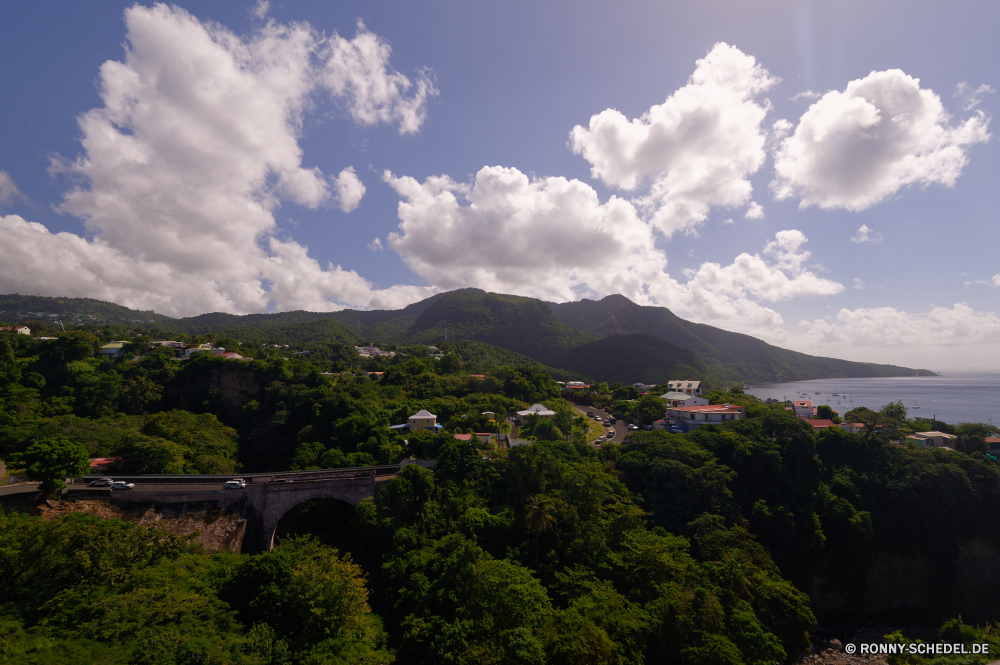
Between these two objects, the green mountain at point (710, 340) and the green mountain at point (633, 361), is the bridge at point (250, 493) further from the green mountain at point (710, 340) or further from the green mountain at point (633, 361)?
the green mountain at point (710, 340)

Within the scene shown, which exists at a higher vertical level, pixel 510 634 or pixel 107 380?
pixel 107 380

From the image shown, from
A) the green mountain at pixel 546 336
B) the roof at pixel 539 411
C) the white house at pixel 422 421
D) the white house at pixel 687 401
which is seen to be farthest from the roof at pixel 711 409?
the green mountain at pixel 546 336

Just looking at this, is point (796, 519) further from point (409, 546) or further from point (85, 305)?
point (85, 305)

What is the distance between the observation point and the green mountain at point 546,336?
11781 centimetres

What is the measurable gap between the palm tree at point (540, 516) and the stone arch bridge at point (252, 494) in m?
11.9

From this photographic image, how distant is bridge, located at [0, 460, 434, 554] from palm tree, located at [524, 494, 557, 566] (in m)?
11.9

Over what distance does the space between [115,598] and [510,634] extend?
631 inches

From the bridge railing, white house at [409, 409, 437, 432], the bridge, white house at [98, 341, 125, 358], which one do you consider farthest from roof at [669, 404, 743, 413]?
white house at [98, 341, 125, 358]

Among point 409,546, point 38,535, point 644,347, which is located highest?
point 644,347

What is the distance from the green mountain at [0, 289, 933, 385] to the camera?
117812mm

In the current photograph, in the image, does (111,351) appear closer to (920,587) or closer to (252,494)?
(252,494)

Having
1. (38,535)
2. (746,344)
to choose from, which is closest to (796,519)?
(38,535)

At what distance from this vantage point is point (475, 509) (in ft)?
85.1

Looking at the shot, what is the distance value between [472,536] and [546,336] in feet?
437
